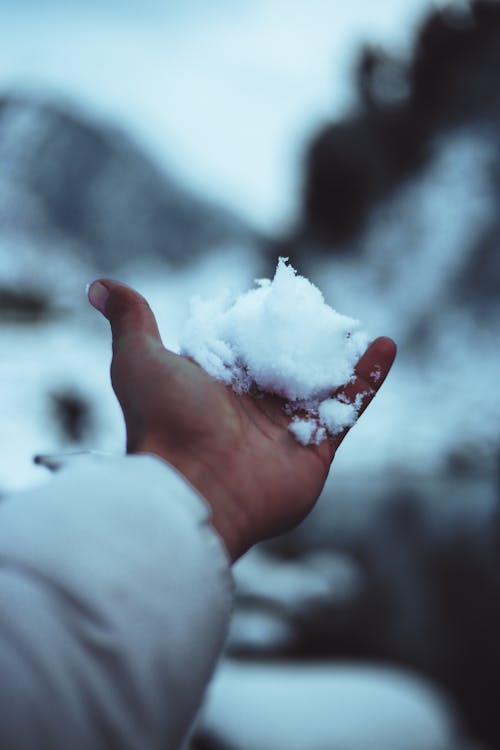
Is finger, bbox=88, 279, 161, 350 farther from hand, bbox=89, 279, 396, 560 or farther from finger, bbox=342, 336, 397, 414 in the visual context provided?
finger, bbox=342, 336, 397, 414

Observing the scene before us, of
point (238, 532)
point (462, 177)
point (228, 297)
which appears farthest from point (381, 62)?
point (238, 532)

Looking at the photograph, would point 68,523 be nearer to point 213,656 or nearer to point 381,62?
point 213,656

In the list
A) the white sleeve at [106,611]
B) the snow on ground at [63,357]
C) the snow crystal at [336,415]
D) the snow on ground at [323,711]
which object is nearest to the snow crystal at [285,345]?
the snow crystal at [336,415]

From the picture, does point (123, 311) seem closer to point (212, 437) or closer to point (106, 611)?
point (212, 437)

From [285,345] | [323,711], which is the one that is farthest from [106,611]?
[323,711]

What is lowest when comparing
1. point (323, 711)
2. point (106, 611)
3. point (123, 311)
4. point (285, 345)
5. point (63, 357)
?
point (106, 611)
